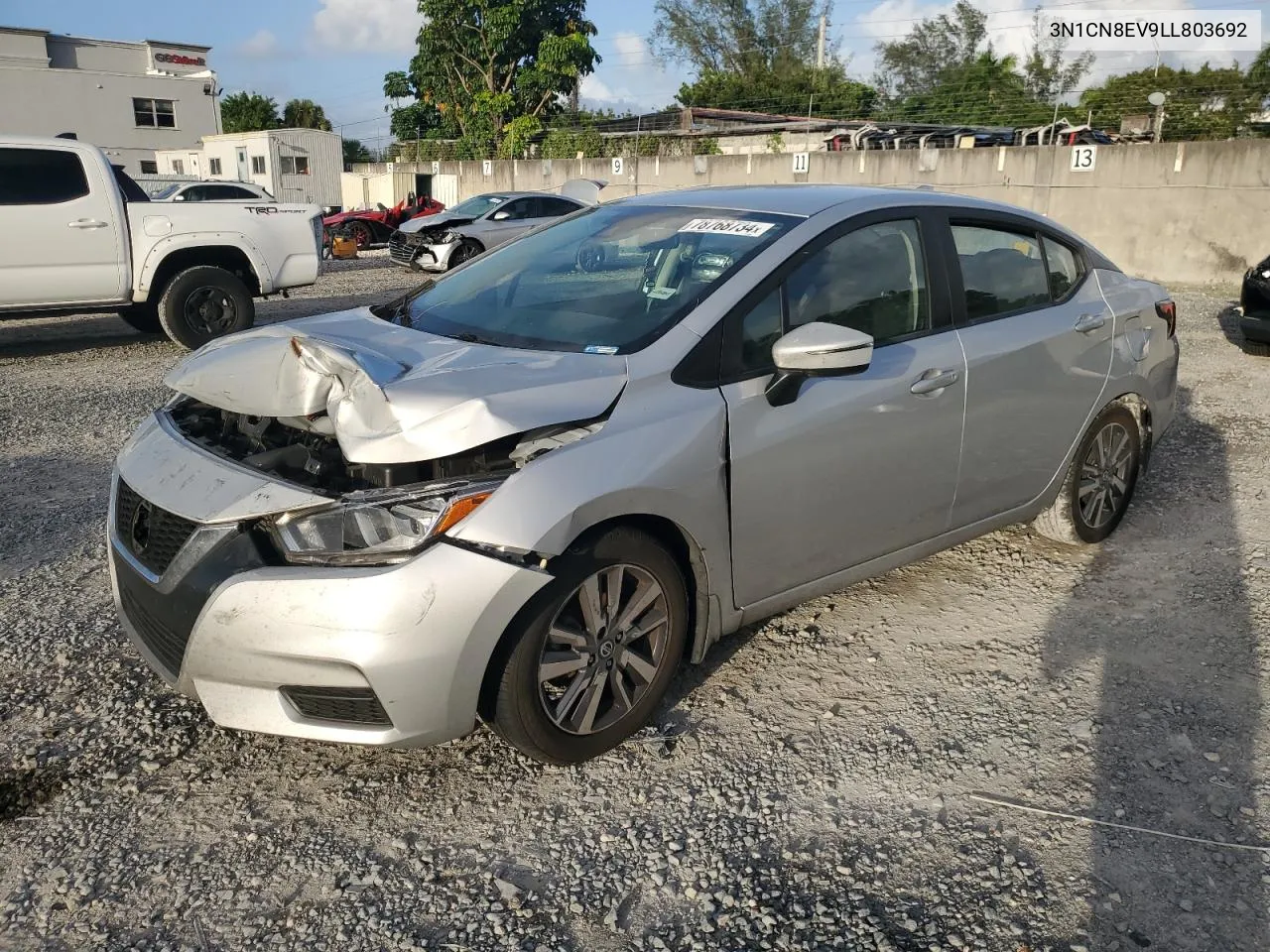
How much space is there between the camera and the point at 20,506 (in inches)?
207

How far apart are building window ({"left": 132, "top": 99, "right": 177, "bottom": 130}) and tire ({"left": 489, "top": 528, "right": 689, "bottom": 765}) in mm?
50518

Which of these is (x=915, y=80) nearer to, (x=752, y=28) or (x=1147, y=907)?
(x=752, y=28)

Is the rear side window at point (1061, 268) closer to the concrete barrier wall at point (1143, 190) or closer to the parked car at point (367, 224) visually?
the concrete barrier wall at point (1143, 190)

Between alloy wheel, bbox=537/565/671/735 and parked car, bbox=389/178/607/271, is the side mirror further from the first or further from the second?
parked car, bbox=389/178/607/271

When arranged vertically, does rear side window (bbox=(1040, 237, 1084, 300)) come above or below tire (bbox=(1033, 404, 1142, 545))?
above

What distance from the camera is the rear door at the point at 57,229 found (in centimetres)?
873

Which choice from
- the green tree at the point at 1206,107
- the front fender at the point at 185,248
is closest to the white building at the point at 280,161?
the green tree at the point at 1206,107

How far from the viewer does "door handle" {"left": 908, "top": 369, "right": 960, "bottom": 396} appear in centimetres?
365

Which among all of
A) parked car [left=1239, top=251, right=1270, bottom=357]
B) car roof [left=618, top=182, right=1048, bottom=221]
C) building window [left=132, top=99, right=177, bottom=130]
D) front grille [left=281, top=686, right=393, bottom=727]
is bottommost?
front grille [left=281, top=686, right=393, bottom=727]

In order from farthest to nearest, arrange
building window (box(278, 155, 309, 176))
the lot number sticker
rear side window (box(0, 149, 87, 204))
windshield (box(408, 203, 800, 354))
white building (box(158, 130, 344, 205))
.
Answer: building window (box(278, 155, 309, 176)) < white building (box(158, 130, 344, 205)) < the lot number sticker < rear side window (box(0, 149, 87, 204)) < windshield (box(408, 203, 800, 354))

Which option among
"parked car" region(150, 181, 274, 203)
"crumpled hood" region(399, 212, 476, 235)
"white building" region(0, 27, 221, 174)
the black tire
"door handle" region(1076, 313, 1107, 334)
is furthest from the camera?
"white building" region(0, 27, 221, 174)

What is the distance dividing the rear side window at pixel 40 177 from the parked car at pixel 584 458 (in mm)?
6467

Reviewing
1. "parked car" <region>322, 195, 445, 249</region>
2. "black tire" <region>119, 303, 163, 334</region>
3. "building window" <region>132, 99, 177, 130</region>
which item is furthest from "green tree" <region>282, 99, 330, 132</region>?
"black tire" <region>119, 303, 163, 334</region>

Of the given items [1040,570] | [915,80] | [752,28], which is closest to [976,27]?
[915,80]
